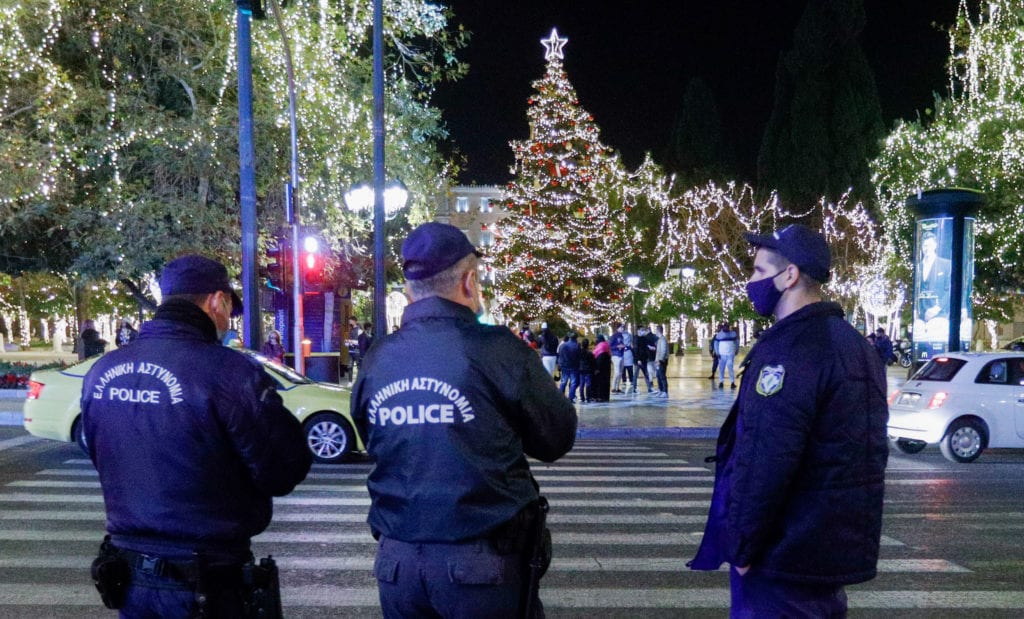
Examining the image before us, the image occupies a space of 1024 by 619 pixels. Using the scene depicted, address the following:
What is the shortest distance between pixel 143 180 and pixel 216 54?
3.26m

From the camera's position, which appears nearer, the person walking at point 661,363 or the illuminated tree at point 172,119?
the illuminated tree at point 172,119

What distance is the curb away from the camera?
15.8 metres

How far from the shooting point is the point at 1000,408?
12.4 m

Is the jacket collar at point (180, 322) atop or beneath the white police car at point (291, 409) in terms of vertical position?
atop

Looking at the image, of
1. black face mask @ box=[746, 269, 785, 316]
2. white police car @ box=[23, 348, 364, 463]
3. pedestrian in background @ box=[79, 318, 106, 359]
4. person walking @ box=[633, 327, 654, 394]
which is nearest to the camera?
black face mask @ box=[746, 269, 785, 316]

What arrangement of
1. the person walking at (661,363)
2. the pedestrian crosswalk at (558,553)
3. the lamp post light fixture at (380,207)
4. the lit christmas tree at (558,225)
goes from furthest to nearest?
the lit christmas tree at (558,225) → the person walking at (661,363) → the lamp post light fixture at (380,207) → the pedestrian crosswalk at (558,553)

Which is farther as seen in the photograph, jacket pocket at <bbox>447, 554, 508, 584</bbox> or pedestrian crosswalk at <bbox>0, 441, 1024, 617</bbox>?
pedestrian crosswalk at <bbox>0, 441, 1024, 617</bbox>

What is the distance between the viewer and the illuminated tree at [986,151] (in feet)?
96.2

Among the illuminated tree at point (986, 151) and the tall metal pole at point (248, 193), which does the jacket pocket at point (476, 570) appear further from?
the illuminated tree at point (986, 151)

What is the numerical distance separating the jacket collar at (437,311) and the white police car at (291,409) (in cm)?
912

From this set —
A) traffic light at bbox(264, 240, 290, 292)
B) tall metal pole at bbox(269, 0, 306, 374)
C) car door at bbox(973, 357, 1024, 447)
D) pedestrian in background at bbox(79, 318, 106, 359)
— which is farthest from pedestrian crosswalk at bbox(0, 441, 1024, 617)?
pedestrian in background at bbox(79, 318, 106, 359)

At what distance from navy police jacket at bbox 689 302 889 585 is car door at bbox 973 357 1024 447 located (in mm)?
10644

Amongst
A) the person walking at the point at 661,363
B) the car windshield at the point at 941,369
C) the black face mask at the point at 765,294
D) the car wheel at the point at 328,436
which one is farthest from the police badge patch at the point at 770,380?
the person walking at the point at 661,363

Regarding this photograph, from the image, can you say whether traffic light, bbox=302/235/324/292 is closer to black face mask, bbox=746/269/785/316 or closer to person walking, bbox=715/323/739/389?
person walking, bbox=715/323/739/389
